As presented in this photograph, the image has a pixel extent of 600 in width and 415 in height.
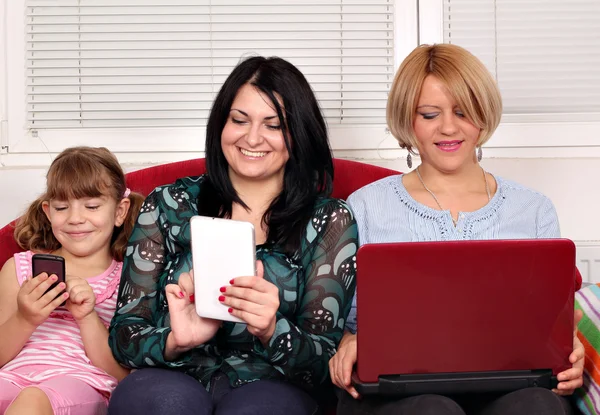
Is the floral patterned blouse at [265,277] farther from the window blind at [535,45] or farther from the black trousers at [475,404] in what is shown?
the window blind at [535,45]

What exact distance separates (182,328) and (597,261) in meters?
1.62

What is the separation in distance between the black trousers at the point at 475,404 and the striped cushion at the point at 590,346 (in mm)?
45

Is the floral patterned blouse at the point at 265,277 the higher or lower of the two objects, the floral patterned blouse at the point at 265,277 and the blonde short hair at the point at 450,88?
the lower

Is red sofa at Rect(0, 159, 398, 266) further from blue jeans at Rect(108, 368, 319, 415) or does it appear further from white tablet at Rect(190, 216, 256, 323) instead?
white tablet at Rect(190, 216, 256, 323)

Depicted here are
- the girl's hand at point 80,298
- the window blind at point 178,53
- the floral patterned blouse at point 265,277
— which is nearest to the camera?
the floral patterned blouse at point 265,277

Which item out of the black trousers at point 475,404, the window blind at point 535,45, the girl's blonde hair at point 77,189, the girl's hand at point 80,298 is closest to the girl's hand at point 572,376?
the black trousers at point 475,404

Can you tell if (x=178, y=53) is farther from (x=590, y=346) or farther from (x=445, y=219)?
(x=590, y=346)

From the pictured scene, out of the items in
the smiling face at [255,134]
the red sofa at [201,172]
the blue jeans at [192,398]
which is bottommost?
the blue jeans at [192,398]

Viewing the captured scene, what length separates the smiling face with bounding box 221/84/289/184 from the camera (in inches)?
70.2

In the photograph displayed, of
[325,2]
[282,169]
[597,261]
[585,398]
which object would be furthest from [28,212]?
[597,261]

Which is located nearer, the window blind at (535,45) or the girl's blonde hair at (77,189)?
the girl's blonde hair at (77,189)

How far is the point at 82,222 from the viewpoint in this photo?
192cm

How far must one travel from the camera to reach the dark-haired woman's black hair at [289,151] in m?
1.80

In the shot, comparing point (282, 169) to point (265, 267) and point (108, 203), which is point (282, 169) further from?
point (108, 203)
